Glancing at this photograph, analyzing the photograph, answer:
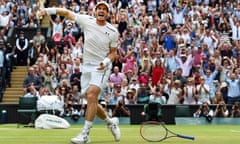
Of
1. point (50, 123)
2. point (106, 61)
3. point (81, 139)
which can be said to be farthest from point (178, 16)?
point (81, 139)

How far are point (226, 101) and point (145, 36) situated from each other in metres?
4.96

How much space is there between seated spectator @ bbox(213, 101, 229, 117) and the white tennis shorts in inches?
509

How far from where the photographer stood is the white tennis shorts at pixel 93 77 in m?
14.7

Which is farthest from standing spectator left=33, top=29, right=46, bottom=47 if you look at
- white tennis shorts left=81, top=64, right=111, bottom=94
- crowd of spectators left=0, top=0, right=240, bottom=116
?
white tennis shorts left=81, top=64, right=111, bottom=94

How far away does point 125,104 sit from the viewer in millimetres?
27391

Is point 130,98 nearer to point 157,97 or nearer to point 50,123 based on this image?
point 157,97

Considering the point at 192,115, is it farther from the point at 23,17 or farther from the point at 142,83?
the point at 23,17

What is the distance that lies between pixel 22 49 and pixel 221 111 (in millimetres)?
9157

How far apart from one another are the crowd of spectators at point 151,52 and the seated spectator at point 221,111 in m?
0.19

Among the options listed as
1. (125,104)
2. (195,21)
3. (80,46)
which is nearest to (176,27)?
(195,21)

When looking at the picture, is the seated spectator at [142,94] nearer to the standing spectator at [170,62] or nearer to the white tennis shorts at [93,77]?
the standing spectator at [170,62]

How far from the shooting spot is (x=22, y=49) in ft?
106

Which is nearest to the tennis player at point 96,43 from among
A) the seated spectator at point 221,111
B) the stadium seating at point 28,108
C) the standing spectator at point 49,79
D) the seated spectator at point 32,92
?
the stadium seating at point 28,108

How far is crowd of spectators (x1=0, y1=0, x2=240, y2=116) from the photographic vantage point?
28250 millimetres
